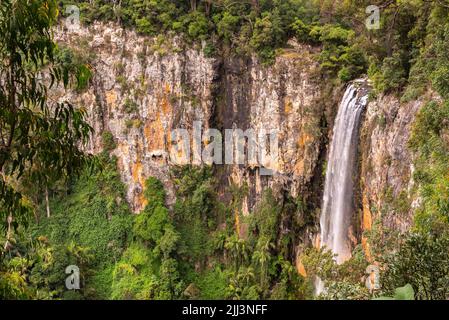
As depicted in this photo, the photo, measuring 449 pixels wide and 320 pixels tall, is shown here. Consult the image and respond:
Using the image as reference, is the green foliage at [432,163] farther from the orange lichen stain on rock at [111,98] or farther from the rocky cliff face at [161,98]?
the orange lichen stain on rock at [111,98]

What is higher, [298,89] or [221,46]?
[221,46]

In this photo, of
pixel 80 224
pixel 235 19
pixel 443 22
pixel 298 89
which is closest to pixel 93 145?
pixel 80 224

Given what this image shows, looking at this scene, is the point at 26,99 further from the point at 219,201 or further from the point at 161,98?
the point at 161,98

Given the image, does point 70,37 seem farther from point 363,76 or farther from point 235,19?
point 363,76
